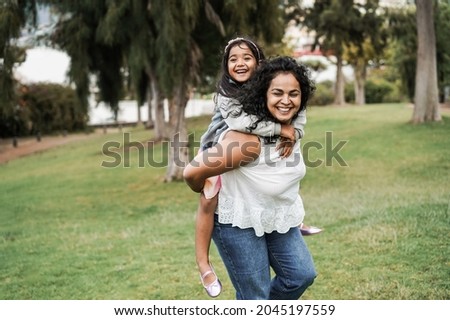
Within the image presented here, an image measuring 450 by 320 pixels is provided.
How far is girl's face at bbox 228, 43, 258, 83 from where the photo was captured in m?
2.23

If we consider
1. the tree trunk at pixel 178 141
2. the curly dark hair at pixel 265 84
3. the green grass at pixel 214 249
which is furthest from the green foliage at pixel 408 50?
the curly dark hair at pixel 265 84

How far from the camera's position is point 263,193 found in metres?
2.05

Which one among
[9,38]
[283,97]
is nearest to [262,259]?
[283,97]

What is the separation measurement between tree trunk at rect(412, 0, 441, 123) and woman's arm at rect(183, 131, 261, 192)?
6728 millimetres

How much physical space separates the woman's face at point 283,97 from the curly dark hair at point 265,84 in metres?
0.01

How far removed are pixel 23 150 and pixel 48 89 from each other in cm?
375

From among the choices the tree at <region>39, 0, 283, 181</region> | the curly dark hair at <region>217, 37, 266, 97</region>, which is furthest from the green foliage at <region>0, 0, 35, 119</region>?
the curly dark hair at <region>217, 37, 266, 97</region>

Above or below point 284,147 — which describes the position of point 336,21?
above

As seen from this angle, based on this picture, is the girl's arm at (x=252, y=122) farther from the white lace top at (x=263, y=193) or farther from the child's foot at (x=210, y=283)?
the child's foot at (x=210, y=283)

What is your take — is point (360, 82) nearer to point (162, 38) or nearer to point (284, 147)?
point (162, 38)

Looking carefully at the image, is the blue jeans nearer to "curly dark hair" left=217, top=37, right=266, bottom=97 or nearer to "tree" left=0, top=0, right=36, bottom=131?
"curly dark hair" left=217, top=37, right=266, bottom=97

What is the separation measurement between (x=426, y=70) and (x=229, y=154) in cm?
724
